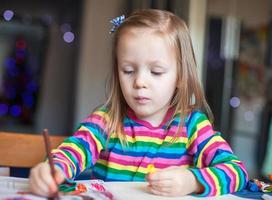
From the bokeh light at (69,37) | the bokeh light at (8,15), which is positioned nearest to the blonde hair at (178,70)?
the bokeh light at (69,37)

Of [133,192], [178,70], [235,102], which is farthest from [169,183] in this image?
[235,102]

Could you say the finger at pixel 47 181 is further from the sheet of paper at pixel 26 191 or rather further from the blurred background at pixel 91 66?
the blurred background at pixel 91 66

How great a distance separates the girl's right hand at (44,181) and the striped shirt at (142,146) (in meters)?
0.21

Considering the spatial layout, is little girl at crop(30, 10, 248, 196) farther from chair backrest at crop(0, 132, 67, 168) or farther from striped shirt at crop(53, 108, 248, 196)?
chair backrest at crop(0, 132, 67, 168)

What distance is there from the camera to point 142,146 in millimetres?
1009

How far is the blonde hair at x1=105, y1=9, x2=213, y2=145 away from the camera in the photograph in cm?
100

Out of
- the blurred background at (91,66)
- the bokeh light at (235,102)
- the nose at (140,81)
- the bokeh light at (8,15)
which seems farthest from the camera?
the bokeh light at (8,15)

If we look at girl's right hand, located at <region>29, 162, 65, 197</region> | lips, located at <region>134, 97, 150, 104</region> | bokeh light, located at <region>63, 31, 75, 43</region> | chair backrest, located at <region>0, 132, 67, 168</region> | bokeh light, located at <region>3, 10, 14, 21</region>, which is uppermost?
bokeh light, located at <region>3, 10, 14, 21</region>

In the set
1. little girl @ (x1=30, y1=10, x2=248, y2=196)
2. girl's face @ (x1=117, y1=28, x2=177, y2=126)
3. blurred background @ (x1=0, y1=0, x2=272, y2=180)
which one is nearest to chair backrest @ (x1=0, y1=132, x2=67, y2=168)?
little girl @ (x1=30, y1=10, x2=248, y2=196)

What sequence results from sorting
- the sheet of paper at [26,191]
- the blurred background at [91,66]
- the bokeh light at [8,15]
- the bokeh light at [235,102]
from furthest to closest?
the bokeh light at [8,15] → the bokeh light at [235,102] → the blurred background at [91,66] → the sheet of paper at [26,191]

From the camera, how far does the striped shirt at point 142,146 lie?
97cm

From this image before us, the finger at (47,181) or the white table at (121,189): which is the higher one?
the finger at (47,181)

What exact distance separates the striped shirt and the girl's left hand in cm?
16

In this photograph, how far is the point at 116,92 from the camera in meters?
1.07
